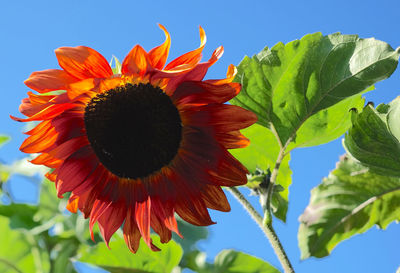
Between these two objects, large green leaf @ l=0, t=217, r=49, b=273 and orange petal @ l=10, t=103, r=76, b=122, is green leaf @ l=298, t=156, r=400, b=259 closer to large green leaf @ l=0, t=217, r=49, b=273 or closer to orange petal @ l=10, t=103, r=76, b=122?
orange petal @ l=10, t=103, r=76, b=122

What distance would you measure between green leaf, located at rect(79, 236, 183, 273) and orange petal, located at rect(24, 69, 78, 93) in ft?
1.80

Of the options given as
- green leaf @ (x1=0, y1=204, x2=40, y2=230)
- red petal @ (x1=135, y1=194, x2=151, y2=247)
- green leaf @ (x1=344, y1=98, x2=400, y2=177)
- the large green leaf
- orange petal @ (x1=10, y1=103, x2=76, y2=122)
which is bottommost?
the large green leaf

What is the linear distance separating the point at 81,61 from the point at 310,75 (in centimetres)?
42

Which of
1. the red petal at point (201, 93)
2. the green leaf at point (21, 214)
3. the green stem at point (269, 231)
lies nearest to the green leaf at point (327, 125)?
the green stem at point (269, 231)

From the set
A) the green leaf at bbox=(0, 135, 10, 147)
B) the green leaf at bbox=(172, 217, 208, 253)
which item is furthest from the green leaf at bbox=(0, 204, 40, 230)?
the green leaf at bbox=(172, 217, 208, 253)

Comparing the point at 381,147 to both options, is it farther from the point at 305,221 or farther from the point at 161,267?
the point at 161,267

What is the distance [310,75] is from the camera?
988 mm

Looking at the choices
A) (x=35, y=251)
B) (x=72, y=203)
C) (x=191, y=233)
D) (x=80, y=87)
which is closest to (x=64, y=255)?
(x=35, y=251)

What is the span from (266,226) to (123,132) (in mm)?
330

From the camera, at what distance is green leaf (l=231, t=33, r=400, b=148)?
0.93m

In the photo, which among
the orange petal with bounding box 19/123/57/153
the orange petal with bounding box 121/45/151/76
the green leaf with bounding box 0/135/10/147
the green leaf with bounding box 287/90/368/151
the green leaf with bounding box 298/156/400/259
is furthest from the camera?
the green leaf with bounding box 0/135/10/147

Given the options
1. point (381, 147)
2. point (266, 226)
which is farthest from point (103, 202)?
point (381, 147)

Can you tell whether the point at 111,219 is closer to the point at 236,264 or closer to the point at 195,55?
the point at 195,55

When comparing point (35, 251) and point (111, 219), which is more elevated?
point (111, 219)
